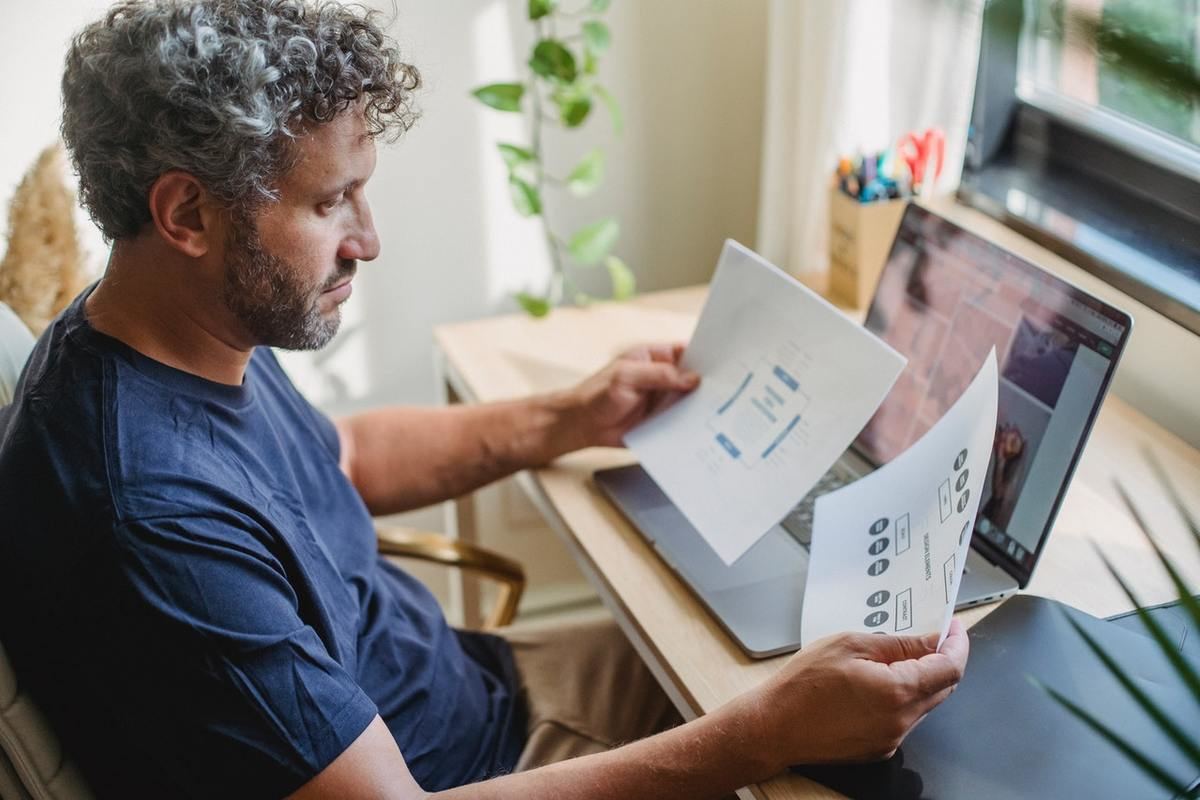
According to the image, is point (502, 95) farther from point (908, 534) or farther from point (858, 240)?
point (908, 534)

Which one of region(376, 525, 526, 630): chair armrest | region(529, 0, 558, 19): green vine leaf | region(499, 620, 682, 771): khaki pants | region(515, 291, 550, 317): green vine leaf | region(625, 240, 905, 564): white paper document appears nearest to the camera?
region(625, 240, 905, 564): white paper document

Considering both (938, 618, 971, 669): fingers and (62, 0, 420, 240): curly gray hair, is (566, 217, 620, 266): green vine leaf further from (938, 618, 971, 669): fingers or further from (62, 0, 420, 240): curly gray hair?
(938, 618, 971, 669): fingers

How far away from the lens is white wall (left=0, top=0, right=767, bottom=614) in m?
1.85

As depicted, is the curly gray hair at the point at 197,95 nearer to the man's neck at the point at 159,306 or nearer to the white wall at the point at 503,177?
the man's neck at the point at 159,306

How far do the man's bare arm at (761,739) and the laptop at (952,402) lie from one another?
0.13m

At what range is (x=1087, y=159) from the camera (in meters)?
1.63

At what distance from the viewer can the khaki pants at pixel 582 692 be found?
1.34 m

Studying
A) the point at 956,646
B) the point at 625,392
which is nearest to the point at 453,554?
the point at 625,392

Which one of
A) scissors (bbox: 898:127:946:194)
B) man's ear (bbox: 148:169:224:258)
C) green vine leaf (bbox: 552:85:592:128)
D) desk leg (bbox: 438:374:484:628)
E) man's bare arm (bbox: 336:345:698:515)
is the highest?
man's ear (bbox: 148:169:224:258)

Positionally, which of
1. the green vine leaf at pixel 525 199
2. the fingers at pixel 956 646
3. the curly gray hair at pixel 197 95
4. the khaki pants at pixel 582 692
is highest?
the curly gray hair at pixel 197 95

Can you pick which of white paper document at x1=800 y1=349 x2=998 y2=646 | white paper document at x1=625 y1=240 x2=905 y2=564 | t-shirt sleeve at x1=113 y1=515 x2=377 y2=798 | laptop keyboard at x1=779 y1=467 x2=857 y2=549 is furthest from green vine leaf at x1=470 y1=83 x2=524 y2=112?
t-shirt sleeve at x1=113 y1=515 x2=377 y2=798

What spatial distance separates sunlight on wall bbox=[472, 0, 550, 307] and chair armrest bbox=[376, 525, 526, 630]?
56cm

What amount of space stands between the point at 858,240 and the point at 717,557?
612 mm

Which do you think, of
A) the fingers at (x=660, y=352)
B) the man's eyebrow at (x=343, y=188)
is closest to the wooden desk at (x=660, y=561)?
the fingers at (x=660, y=352)
